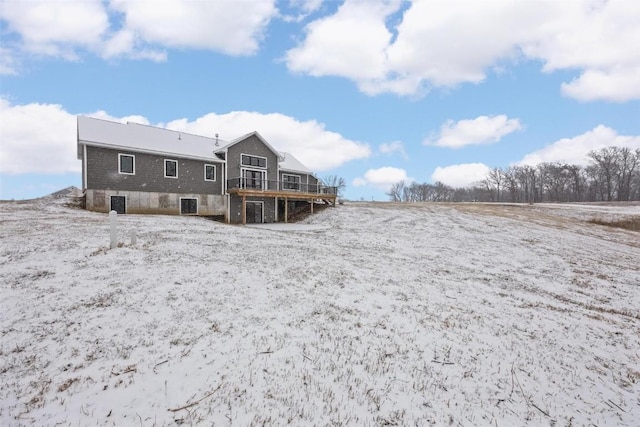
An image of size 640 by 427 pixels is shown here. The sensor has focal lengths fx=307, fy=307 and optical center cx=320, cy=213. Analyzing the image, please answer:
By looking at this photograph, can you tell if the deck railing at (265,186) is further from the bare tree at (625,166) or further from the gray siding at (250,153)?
the bare tree at (625,166)

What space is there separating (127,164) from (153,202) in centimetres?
299

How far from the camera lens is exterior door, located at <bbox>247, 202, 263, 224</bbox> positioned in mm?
26550

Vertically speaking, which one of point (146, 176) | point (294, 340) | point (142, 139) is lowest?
point (294, 340)

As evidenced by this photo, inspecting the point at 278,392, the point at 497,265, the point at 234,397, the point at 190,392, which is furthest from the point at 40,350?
the point at 497,265

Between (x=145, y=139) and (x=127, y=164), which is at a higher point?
(x=145, y=139)

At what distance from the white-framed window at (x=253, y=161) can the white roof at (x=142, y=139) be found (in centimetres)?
231

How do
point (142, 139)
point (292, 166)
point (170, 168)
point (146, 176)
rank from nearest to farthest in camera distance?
point (146, 176) < point (142, 139) < point (170, 168) < point (292, 166)

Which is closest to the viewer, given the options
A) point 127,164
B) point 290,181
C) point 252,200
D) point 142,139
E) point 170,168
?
point 127,164

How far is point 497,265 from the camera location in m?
12.4

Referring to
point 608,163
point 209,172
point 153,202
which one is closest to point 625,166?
point 608,163

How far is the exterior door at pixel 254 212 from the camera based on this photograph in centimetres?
2655

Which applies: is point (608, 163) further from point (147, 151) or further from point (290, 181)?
point (147, 151)

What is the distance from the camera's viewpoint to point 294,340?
5.31 m

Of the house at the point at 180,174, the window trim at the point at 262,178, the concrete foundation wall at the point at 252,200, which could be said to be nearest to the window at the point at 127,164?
the house at the point at 180,174
